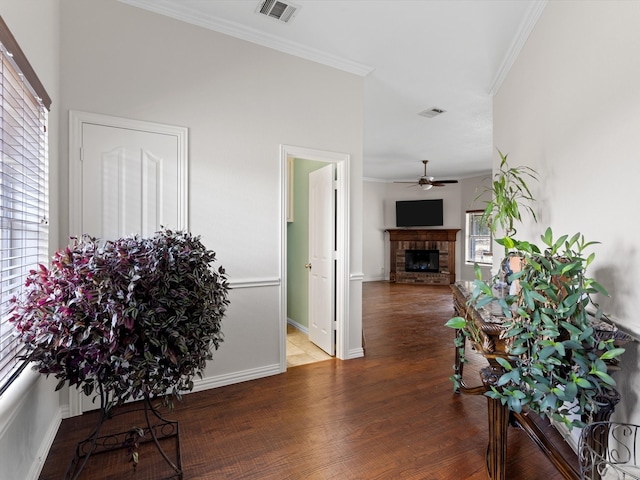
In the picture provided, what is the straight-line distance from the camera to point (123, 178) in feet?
8.20

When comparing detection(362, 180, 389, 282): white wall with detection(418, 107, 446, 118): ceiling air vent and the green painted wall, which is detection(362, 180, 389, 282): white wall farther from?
the green painted wall

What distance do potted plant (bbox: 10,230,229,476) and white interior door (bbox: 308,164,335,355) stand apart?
2.08 metres

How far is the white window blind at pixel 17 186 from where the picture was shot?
138 cm

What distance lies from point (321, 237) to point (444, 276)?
263 inches

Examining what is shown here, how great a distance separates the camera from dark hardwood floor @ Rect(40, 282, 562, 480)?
1.86 metres

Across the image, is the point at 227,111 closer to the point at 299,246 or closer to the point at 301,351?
the point at 299,246

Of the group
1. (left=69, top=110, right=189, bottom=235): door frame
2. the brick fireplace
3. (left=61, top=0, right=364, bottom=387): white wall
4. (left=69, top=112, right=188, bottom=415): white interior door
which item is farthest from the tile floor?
the brick fireplace

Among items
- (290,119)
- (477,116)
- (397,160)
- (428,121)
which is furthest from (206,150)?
(397,160)

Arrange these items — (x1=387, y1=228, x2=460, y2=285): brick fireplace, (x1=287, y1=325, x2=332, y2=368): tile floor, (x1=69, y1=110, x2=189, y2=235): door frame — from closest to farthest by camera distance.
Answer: (x1=69, y1=110, x2=189, y2=235): door frame
(x1=287, y1=325, x2=332, y2=368): tile floor
(x1=387, y1=228, x2=460, y2=285): brick fireplace

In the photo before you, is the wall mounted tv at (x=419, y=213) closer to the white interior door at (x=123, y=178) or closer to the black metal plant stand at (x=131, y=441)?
the white interior door at (x=123, y=178)

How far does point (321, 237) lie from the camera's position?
3.88 m

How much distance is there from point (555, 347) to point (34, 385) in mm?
2296

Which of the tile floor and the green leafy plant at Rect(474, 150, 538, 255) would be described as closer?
the green leafy plant at Rect(474, 150, 538, 255)

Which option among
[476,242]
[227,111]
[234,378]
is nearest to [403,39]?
[227,111]
